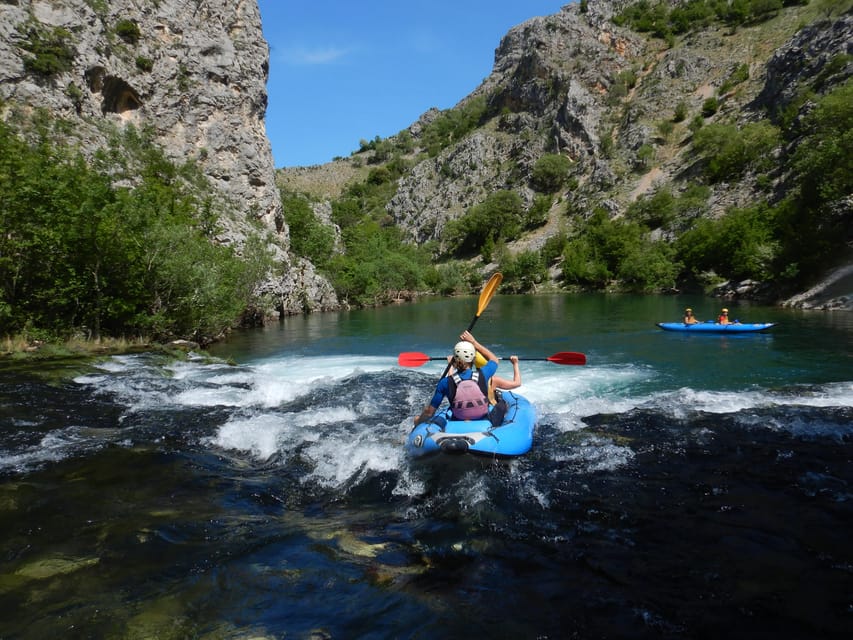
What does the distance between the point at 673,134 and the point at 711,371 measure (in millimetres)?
68437

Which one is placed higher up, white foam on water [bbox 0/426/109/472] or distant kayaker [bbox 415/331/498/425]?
distant kayaker [bbox 415/331/498/425]

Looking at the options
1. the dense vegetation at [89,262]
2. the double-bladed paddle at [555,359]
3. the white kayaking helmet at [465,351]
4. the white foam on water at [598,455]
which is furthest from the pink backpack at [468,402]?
the dense vegetation at [89,262]

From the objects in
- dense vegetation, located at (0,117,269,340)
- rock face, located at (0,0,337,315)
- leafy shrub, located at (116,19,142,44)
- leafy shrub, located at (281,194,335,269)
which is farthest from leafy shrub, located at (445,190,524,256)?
dense vegetation, located at (0,117,269,340)

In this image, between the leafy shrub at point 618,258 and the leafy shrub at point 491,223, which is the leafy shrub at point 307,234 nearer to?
the leafy shrub at point 618,258

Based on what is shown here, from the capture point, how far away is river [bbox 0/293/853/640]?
311 centimetres

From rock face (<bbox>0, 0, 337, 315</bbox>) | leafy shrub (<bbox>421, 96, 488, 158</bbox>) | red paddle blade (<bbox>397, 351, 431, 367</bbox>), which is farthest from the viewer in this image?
leafy shrub (<bbox>421, 96, 488, 158</bbox>)

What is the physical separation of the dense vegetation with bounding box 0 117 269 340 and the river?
458 centimetres

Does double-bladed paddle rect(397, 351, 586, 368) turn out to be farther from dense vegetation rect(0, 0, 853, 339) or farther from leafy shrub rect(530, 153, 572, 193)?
leafy shrub rect(530, 153, 572, 193)

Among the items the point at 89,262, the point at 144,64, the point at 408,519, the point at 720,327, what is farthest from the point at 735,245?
the point at 144,64

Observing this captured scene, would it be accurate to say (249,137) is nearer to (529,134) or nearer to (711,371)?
(711,371)

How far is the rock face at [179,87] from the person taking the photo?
25.1m

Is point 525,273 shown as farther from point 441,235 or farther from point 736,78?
point 736,78

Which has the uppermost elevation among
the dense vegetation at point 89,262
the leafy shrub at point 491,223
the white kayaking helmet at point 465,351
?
the leafy shrub at point 491,223

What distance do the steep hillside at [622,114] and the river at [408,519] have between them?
3556 cm
